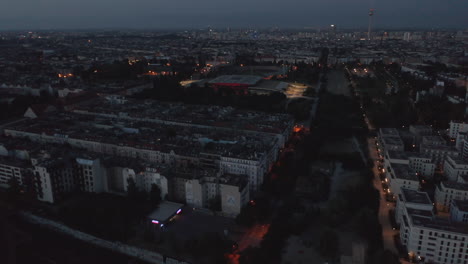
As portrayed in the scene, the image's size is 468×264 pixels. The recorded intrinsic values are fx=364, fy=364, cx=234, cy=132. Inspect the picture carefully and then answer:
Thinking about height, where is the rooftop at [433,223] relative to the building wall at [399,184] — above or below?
above

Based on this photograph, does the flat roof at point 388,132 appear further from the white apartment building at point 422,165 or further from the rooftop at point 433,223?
the rooftop at point 433,223

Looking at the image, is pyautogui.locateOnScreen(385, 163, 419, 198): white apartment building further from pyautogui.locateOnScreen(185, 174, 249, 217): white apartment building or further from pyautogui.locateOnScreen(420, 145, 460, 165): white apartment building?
pyautogui.locateOnScreen(185, 174, 249, 217): white apartment building

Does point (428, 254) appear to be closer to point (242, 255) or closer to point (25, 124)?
point (242, 255)

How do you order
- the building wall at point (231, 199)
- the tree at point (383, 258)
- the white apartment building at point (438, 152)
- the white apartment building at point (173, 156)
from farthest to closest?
1. the white apartment building at point (438, 152)
2. the white apartment building at point (173, 156)
3. the building wall at point (231, 199)
4. the tree at point (383, 258)

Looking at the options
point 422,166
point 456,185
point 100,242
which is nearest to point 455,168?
point 422,166

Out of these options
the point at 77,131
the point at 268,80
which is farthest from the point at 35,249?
the point at 268,80

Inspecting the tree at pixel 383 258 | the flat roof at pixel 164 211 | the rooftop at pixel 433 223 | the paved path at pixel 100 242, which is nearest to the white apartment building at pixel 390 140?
the rooftop at pixel 433 223
